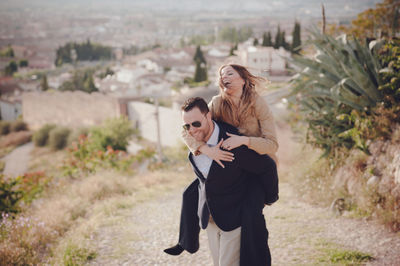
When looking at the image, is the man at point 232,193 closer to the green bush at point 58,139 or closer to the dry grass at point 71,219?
the dry grass at point 71,219

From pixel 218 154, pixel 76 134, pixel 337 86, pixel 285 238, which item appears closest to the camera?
pixel 218 154

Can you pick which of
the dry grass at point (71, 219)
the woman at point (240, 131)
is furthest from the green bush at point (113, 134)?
the woman at point (240, 131)

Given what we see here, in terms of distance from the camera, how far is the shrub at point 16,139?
90.2 feet

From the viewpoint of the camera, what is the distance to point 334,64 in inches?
165

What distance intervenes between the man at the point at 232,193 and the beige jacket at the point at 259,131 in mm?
51

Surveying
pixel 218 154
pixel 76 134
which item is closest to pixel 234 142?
pixel 218 154

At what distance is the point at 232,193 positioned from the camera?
1.84 m

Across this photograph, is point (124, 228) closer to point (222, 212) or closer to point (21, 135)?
point (222, 212)

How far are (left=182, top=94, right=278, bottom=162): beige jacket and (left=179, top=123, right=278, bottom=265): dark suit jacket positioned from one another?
0.06 meters

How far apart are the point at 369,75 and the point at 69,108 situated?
28.6 meters

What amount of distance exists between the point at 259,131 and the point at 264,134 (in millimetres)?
80

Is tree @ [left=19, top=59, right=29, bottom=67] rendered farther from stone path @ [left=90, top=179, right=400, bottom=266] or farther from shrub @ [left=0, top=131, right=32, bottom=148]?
stone path @ [left=90, top=179, right=400, bottom=266]

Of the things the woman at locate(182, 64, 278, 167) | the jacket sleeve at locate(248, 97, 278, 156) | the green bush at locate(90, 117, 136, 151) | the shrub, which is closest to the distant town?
the woman at locate(182, 64, 278, 167)

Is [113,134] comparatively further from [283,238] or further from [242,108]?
[242,108]
